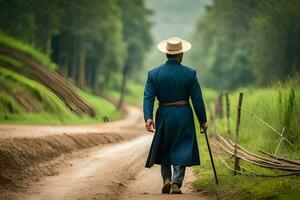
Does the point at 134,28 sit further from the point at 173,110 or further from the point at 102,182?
the point at 173,110

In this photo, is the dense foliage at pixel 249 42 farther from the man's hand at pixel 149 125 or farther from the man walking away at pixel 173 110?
the man's hand at pixel 149 125

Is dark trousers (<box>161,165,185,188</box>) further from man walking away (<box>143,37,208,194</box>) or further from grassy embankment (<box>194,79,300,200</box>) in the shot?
grassy embankment (<box>194,79,300,200</box>)

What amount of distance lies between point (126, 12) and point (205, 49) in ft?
52.5

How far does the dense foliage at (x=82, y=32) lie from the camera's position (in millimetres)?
33656

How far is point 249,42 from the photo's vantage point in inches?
2212

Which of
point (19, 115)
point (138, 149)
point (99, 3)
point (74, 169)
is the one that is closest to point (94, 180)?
point (74, 169)

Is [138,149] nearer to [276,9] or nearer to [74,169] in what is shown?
[74,169]

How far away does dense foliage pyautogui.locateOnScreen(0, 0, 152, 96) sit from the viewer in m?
33.7

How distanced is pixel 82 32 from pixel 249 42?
19.1 m

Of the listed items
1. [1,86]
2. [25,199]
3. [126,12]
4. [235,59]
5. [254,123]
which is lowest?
[25,199]

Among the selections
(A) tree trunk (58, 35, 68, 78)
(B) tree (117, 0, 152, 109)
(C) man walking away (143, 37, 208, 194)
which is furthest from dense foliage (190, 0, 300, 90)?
(C) man walking away (143, 37, 208, 194)

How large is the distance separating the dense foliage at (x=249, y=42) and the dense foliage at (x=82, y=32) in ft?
30.7

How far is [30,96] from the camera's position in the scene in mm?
25922

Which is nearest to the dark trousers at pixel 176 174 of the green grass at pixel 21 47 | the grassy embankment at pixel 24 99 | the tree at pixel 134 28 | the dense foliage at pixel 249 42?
the grassy embankment at pixel 24 99
